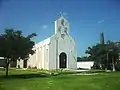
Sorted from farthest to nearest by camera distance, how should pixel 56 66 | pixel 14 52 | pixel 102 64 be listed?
pixel 14 52, pixel 102 64, pixel 56 66

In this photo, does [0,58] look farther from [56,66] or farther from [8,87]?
[8,87]

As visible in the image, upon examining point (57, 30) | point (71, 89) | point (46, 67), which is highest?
point (57, 30)

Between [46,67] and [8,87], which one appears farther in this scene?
[46,67]

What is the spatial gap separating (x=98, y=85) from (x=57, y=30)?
→ 1.95m

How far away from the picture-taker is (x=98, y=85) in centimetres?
628

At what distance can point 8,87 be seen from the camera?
616cm

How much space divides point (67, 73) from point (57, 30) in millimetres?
1651

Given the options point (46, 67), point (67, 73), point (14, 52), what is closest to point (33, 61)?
point (46, 67)

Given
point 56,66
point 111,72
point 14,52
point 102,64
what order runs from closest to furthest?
1. point 111,72
2. point 56,66
3. point 102,64
4. point 14,52

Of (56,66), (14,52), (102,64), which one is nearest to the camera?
(56,66)

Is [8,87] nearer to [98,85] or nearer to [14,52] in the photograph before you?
[98,85]

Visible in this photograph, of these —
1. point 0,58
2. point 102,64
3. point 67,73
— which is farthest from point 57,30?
point 0,58

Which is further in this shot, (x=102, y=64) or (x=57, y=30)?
(x=102, y=64)

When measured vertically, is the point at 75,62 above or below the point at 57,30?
below
